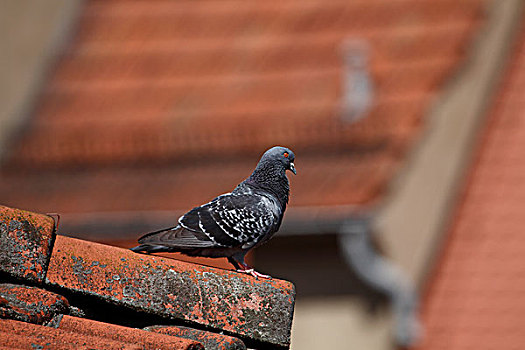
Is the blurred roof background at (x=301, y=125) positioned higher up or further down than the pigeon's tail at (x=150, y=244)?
higher up

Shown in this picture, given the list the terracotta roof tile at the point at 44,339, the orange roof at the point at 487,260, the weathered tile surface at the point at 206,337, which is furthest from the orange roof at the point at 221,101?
the terracotta roof tile at the point at 44,339

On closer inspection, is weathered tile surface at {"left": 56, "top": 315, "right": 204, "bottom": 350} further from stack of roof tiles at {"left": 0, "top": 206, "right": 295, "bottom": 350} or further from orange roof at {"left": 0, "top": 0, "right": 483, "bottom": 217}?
orange roof at {"left": 0, "top": 0, "right": 483, "bottom": 217}

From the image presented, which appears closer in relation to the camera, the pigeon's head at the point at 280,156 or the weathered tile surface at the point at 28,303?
the weathered tile surface at the point at 28,303

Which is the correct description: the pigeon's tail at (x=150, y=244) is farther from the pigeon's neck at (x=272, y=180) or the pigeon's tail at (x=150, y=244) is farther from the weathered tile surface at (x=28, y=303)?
the pigeon's neck at (x=272, y=180)

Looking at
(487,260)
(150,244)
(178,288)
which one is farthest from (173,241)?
(487,260)

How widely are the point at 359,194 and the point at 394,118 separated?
1.70 m

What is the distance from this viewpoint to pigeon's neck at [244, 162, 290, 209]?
532 centimetres

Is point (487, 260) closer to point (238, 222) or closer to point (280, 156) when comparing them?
point (280, 156)

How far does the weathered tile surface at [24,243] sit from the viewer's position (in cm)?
394

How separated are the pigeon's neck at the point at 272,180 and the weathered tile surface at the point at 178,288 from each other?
993 mm

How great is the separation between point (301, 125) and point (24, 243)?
9686mm

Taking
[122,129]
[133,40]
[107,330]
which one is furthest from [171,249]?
[133,40]

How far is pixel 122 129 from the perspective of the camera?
1400 cm

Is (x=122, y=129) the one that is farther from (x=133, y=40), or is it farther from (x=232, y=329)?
(x=232, y=329)
